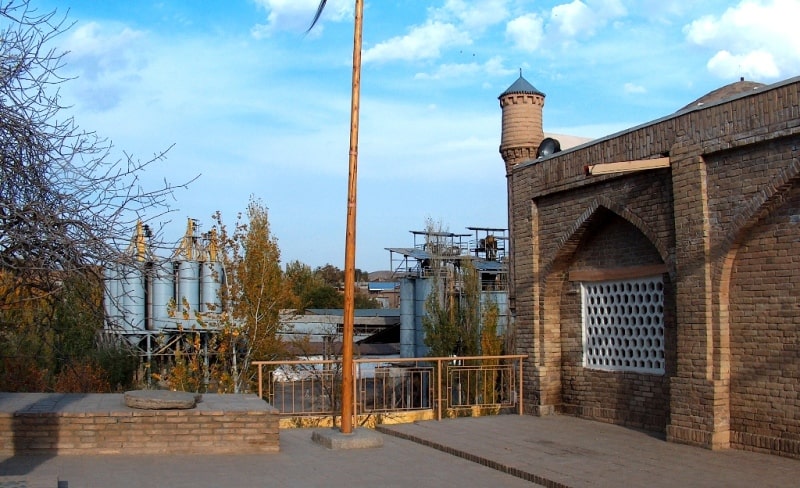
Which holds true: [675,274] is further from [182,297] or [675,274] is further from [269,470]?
[182,297]

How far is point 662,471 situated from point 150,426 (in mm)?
5962

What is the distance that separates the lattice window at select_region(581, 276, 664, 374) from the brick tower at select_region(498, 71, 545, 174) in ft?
32.6

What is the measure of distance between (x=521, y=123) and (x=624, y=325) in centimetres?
1136

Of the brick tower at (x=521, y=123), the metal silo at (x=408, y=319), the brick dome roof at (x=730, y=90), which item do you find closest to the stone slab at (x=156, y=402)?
the brick dome roof at (x=730, y=90)

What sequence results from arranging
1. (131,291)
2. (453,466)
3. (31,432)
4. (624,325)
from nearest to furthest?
1. (131,291)
2. (31,432)
3. (453,466)
4. (624,325)

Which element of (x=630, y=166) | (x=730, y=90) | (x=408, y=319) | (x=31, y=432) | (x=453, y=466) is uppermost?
(x=730, y=90)

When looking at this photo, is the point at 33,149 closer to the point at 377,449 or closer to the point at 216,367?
the point at 377,449

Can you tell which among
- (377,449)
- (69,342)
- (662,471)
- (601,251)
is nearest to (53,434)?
(377,449)

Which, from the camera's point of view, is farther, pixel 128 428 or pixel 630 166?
pixel 630 166

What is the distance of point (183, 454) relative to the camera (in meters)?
10.2

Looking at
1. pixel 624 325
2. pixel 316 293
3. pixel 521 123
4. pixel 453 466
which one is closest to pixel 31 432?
pixel 453 466

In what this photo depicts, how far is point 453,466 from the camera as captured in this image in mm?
10016

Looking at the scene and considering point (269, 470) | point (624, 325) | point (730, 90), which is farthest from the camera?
point (730, 90)

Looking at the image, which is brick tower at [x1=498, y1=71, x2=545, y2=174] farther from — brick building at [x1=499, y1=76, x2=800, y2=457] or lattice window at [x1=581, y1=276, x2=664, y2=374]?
lattice window at [x1=581, y1=276, x2=664, y2=374]
